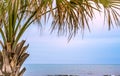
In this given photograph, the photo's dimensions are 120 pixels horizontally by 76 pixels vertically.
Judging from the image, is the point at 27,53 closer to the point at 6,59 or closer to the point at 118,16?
the point at 6,59

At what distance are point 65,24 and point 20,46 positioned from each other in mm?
772

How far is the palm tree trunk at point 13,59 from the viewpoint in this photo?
4.62 m

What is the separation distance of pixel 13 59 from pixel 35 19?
0.66 meters

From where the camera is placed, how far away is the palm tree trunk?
4617 mm

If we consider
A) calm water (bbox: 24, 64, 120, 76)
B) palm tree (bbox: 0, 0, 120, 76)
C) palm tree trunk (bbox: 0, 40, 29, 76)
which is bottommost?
calm water (bbox: 24, 64, 120, 76)

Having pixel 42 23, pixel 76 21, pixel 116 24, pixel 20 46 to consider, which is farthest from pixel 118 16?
pixel 20 46

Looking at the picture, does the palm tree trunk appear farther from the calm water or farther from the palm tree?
the calm water

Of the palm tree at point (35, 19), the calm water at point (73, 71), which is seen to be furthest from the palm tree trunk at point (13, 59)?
the calm water at point (73, 71)

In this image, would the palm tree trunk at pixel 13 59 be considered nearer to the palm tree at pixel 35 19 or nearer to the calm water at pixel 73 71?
the palm tree at pixel 35 19

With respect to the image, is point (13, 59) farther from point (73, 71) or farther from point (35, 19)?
point (73, 71)

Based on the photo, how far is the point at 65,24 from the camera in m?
5.11

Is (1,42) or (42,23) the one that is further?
(42,23)

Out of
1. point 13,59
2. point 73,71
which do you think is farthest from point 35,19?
point 73,71

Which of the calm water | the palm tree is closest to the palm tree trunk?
the palm tree
